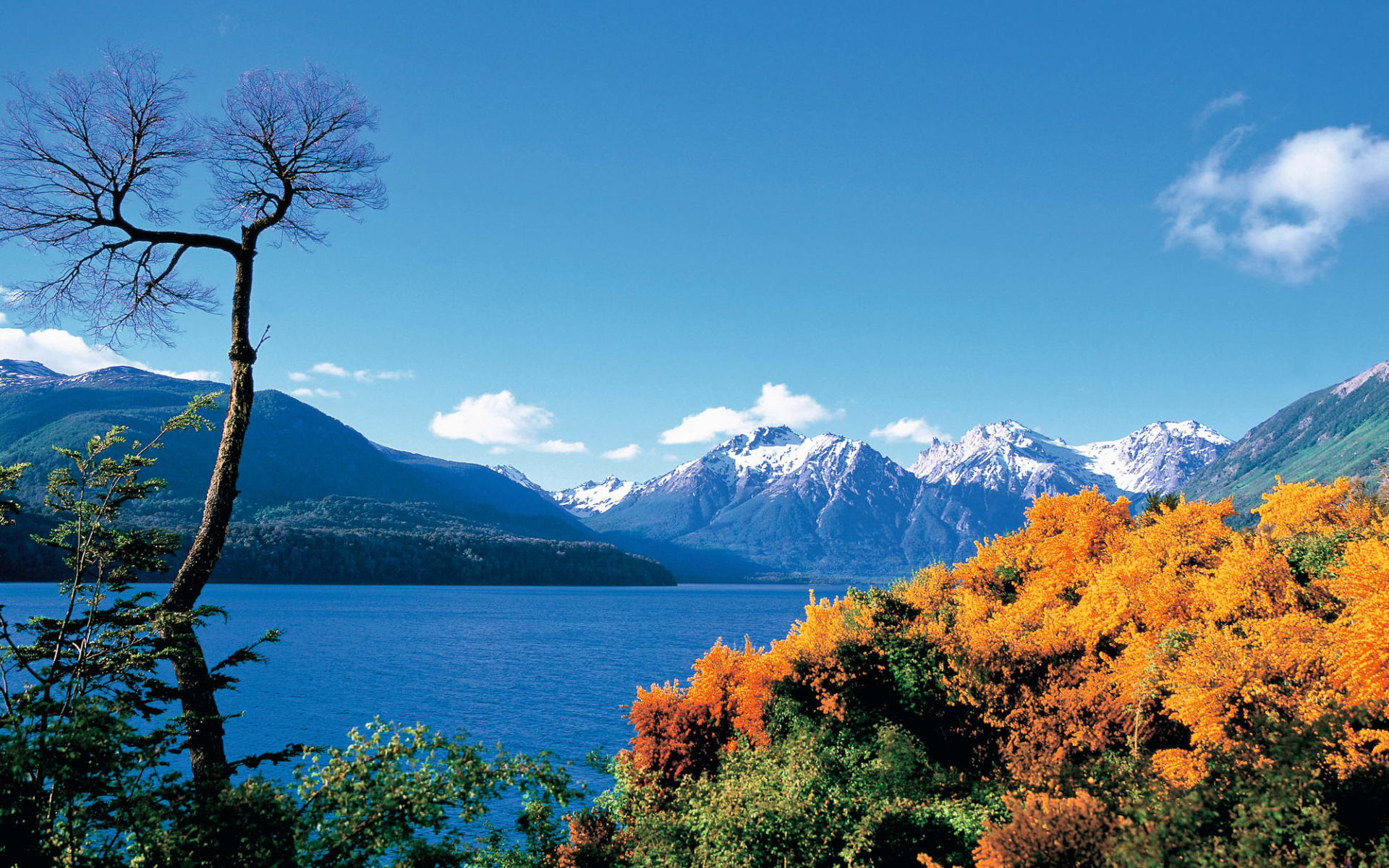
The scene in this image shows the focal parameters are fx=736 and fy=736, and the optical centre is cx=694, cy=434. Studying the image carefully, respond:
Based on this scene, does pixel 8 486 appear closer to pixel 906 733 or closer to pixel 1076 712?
pixel 1076 712

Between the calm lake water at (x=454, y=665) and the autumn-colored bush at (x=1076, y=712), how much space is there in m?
9.90

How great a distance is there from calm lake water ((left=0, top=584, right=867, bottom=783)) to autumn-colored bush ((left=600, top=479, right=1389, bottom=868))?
390 inches

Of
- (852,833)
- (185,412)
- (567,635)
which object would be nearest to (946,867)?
(852,833)

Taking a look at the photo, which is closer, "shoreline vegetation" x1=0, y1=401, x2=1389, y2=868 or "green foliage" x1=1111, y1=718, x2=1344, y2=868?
"shoreline vegetation" x1=0, y1=401, x2=1389, y2=868

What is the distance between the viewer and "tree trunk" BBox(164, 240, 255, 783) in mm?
9688

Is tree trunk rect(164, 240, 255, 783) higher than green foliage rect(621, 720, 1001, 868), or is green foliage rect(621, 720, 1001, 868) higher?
tree trunk rect(164, 240, 255, 783)

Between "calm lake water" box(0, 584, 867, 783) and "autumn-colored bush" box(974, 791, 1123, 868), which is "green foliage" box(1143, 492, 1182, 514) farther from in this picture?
"calm lake water" box(0, 584, 867, 783)

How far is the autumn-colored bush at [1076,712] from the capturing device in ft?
44.2

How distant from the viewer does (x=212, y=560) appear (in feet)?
35.3

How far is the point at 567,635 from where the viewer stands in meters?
119

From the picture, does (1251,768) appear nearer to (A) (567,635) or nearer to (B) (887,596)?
(B) (887,596)

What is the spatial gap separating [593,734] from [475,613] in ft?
356

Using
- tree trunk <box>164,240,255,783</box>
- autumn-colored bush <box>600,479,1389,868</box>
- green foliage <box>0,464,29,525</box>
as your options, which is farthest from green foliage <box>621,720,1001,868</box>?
green foliage <box>0,464,29,525</box>

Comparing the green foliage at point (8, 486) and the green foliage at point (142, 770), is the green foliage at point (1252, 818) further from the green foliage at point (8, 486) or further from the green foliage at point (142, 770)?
the green foliage at point (8, 486)
